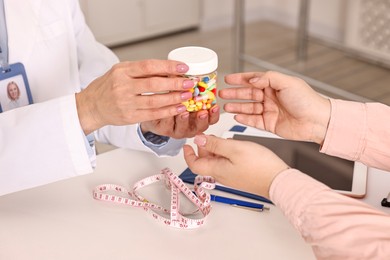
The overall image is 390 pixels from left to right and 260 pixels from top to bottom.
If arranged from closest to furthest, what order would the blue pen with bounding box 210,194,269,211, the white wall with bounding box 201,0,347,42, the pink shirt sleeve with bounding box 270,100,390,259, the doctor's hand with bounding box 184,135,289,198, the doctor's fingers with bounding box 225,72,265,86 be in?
the pink shirt sleeve with bounding box 270,100,390,259
the doctor's hand with bounding box 184,135,289,198
the blue pen with bounding box 210,194,269,211
the doctor's fingers with bounding box 225,72,265,86
the white wall with bounding box 201,0,347,42

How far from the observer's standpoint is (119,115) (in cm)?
96

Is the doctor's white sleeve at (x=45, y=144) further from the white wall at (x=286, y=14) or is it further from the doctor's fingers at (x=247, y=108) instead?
the white wall at (x=286, y=14)

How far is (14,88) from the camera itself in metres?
1.21

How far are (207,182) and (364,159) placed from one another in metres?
0.31

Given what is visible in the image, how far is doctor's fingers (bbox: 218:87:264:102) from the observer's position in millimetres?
1115

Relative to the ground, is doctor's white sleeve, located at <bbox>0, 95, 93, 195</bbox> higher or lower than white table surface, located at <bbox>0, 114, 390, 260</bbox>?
higher

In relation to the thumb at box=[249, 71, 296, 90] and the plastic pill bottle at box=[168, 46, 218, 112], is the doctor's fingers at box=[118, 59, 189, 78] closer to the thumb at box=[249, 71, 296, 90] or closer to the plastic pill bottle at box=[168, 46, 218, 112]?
the plastic pill bottle at box=[168, 46, 218, 112]

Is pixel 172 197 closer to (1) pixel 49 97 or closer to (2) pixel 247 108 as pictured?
(2) pixel 247 108

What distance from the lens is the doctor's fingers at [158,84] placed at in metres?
0.92

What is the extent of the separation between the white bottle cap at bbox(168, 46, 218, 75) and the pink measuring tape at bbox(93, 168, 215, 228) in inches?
9.4

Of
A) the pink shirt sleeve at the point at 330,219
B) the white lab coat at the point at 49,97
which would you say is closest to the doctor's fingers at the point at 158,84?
the white lab coat at the point at 49,97

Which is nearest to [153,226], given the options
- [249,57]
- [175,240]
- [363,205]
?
[175,240]

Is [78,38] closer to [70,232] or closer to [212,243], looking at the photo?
[70,232]

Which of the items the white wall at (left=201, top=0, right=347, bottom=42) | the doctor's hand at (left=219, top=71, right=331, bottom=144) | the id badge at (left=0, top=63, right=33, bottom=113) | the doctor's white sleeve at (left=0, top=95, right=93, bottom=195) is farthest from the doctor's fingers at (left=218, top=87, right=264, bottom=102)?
the white wall at (left=201, top=0, right=347, bottom=42)
